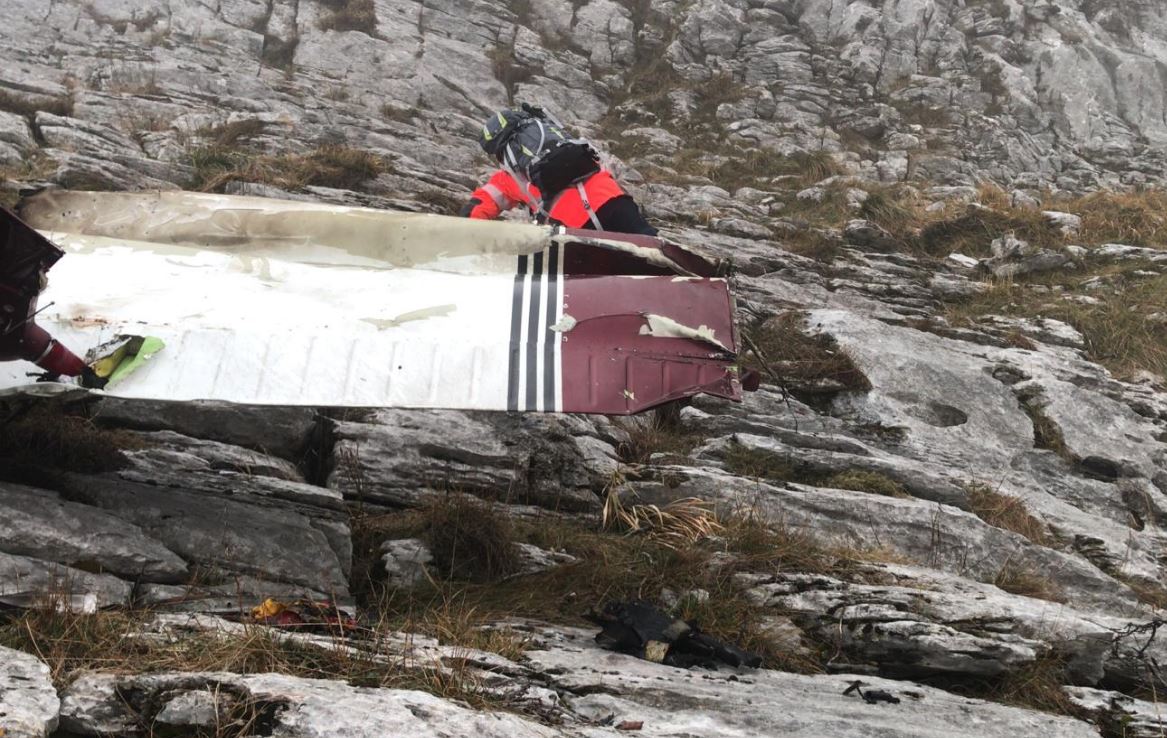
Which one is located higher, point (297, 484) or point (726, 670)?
point (297, 484)

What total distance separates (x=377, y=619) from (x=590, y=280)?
76.0 inches

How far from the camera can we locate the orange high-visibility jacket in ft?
20.9

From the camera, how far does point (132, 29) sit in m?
15.1

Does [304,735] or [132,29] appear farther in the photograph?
[132,29]

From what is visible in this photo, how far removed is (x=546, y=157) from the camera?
20.6 ft

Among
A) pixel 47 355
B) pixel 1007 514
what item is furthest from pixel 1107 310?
pixel 47 355

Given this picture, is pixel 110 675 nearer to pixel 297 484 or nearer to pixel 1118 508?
pixel 297 484

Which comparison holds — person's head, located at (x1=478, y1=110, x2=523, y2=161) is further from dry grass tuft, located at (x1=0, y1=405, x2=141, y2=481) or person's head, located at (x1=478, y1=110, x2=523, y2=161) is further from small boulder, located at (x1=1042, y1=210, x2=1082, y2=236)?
small boulder, located at (x1=1042, y1=210, x2=1082, y2=236)

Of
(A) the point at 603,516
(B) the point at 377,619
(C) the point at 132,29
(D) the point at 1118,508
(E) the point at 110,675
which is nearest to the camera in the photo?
(E) the point at 110,675

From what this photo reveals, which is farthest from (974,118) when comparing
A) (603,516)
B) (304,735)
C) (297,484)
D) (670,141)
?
(304,735)

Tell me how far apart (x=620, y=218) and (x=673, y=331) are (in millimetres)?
2339

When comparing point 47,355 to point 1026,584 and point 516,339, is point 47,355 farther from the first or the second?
point 1026,584

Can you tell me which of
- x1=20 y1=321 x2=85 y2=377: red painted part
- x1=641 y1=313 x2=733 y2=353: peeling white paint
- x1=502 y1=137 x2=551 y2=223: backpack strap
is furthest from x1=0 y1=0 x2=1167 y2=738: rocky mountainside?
x1=502 y1=137 x2=551 y2=223: backpack strap

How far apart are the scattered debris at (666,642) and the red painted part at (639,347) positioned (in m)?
0.91
